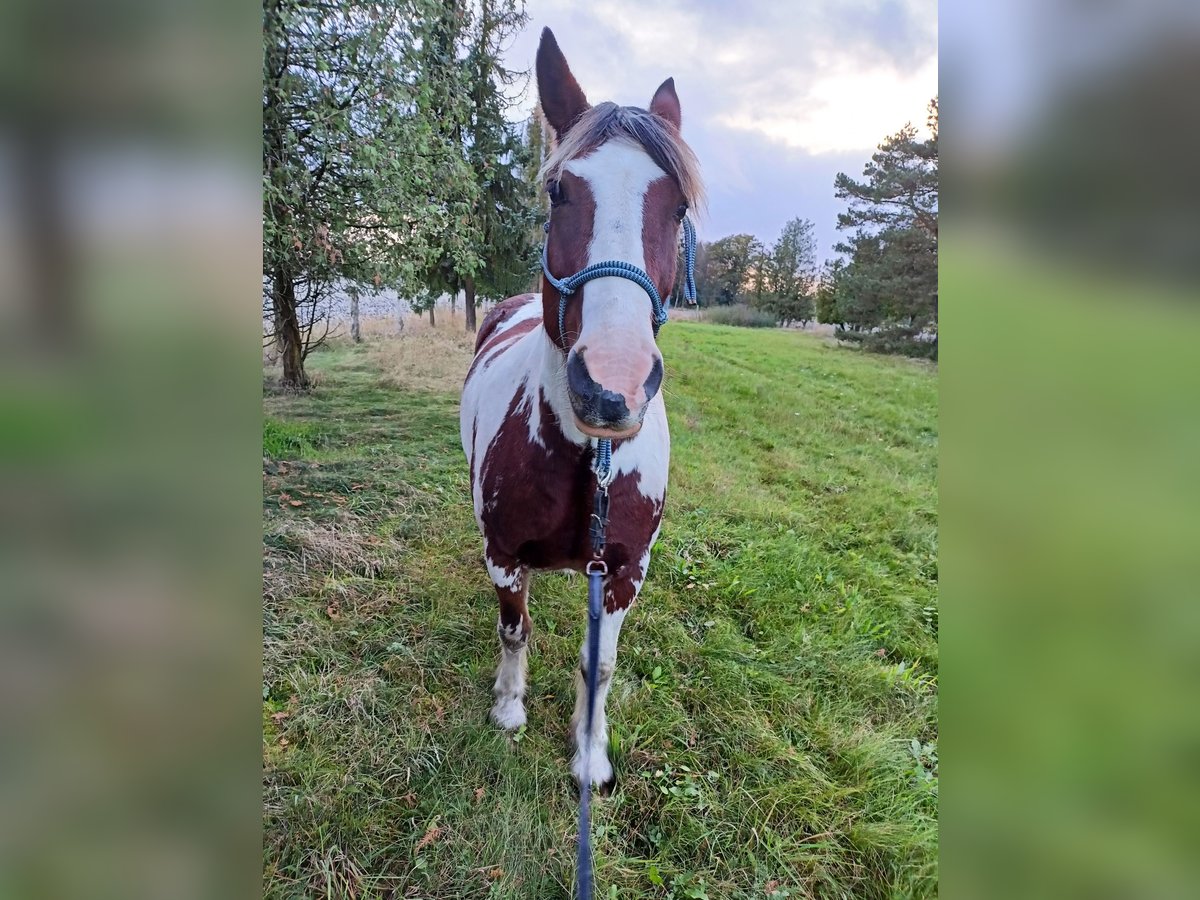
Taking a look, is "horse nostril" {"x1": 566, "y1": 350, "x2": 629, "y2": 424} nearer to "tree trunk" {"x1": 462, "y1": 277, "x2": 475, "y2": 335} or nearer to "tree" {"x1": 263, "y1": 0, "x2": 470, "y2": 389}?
"tree" {"x1": 263, "y1": 0, "x2": 470, "y2": 389}

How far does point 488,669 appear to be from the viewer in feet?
6.99

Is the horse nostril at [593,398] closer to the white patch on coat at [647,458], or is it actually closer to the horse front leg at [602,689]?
the white patch on coat at [647,458]

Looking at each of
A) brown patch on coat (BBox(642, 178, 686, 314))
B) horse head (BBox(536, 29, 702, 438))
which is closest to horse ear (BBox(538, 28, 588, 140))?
horse head (BBox(536, 29, 702, 438))

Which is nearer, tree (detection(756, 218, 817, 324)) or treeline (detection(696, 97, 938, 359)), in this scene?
treeline (detection(696, 97, 938, 359))

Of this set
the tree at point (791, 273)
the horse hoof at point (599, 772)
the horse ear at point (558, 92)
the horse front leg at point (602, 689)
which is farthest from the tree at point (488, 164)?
the horse hoof at point (599, 772)

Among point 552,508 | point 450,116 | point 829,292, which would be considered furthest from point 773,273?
point 552,508

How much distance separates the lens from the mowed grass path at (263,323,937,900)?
4.99 ft

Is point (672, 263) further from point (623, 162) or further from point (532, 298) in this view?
point (532, 298)

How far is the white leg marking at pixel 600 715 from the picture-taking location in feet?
5.57

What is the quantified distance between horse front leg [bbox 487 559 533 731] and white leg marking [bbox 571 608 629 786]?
0.79 ft

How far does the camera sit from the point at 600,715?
70.4 inches

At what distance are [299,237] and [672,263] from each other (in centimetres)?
245

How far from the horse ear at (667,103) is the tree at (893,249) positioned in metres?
0.95
